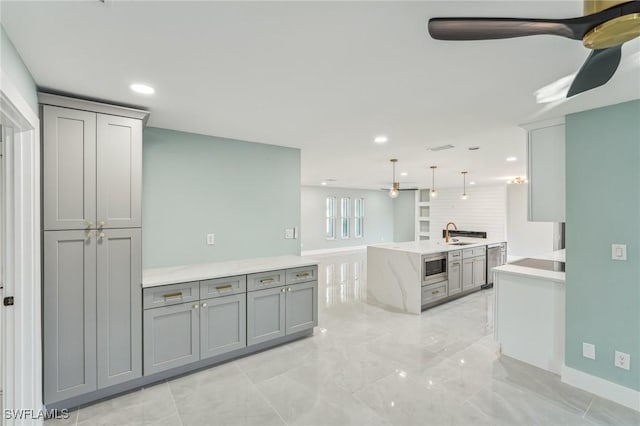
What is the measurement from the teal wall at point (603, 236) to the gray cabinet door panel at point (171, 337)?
135 inches

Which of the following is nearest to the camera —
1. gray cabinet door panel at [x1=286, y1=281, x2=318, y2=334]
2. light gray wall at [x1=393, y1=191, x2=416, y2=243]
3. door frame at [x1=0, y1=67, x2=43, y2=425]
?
door frame at [x1=0, y1=67, x2=43, y2=425]

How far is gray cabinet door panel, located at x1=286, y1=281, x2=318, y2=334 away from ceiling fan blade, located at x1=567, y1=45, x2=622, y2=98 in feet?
9.51

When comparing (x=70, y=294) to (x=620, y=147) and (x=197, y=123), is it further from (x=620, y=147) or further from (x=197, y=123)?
(x=620, y=147)

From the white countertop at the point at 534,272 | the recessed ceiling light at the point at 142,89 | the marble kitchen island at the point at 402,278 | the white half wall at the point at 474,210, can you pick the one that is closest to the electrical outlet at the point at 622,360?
the white countertop at the point at 534,272

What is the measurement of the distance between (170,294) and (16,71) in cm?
186

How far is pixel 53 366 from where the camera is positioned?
84.6 inches

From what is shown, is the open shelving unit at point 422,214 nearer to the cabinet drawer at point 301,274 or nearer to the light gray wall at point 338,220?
the light gray wall at point 338,220

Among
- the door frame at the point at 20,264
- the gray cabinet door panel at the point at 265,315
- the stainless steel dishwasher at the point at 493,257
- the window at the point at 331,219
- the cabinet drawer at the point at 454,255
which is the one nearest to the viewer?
→ the door frame at the point at 20,264

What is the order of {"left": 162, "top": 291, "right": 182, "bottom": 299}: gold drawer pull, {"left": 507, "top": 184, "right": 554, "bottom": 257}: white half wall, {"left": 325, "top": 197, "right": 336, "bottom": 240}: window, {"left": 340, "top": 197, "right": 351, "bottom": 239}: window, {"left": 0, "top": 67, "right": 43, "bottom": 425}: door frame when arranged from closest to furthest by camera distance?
{"left": 0, "top": 67, "right": 43, "bottom": 425}: door frame → {"left": 162, "top": 291, "right": 182, "bottom": 299}: gold drawer pull → {"left": 507, "top": 184, "right": 554, "bottom": 257}: white half wall → {"left": 325, "top": 197, "right": 336, "bottom": 240}: window → {"left": 340, "top": 197, "right": 351, "bottom": 239}: window

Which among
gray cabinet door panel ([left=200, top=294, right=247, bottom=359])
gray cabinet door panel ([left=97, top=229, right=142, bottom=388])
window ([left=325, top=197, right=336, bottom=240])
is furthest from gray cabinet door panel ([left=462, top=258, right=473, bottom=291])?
window ([left=325, top=197, right=336, bottom=240])

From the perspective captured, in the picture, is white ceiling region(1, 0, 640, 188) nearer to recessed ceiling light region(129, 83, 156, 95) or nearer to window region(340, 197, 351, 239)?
recessed ceiling light region(129, 83, 156, 95)

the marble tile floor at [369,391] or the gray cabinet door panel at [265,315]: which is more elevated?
the gray cabinet door panel at [265,315]

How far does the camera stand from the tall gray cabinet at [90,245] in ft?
7.06

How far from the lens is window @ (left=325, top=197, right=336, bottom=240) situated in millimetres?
10703
